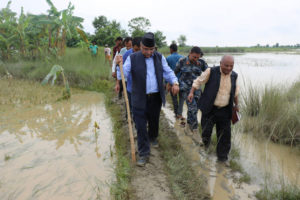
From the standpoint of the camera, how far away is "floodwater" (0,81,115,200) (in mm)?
2621

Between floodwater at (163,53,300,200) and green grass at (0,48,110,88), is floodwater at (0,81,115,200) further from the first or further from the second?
green grass at (0,48,110,88)

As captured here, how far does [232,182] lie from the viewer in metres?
2.79

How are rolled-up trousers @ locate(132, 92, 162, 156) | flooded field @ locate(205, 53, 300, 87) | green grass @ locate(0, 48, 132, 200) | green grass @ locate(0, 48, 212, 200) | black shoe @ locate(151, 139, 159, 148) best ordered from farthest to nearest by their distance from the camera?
1. flooded field @ locate(205, 53, 300, 87)
2. green grass @ locate(0, 48, 132, 200)
3. black shoe @ locate(151, 139, 159, 148)
4. rolled-up trousers @ locate(132, 92, 162, 156)
5. green grass @ locate(0, 48, 212, 200)

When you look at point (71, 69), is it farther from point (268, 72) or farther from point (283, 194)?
point (268, 72)

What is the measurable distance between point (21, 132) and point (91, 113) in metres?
1.70

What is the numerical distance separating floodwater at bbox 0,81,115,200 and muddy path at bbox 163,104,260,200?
1.26 metres

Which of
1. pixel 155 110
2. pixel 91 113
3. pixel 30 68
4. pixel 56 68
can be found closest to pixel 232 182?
pixel 155 110

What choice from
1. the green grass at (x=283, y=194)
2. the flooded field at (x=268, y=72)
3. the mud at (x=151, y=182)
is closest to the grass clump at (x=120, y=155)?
the mud at (x=151, y=182)

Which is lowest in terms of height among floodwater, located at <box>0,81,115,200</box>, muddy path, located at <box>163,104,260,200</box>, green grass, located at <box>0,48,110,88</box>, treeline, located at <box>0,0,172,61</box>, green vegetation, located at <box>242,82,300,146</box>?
muddy path, located at <box>163,104,260,200</box>

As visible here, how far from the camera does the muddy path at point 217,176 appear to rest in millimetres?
2582

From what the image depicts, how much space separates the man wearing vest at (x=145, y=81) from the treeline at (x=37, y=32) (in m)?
7.20

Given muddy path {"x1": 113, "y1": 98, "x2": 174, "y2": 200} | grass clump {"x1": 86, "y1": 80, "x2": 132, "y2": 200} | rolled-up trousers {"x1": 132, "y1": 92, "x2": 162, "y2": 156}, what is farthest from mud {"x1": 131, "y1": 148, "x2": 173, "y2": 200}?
rolled-up trousers {"x1": 132, "y1": 92, "x2": 162, "y2": 156}

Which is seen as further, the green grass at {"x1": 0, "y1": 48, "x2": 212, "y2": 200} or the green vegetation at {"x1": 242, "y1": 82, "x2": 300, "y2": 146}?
the green vegetation at {"x1": 242, "y1": 82, "x2": 300, "y2": 146}

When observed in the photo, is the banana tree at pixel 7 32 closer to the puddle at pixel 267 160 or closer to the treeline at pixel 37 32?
the treeline at pixel 37 32
